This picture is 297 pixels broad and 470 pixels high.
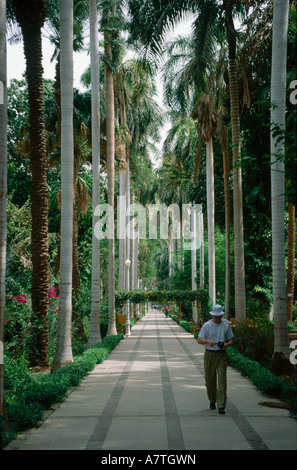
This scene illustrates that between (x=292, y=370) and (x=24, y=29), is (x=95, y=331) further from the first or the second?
(x=24, y=29)

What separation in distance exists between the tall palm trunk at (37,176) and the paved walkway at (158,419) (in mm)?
1758

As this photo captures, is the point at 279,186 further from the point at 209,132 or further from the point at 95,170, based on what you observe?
the point at 209,132

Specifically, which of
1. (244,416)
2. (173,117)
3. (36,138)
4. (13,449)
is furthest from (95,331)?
(173,117)

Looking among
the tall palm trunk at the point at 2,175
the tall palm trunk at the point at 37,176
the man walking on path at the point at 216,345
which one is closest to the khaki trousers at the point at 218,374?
the man walking on path at the point at 216,345

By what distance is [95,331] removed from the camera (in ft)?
67.9

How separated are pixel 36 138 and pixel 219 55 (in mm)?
13131

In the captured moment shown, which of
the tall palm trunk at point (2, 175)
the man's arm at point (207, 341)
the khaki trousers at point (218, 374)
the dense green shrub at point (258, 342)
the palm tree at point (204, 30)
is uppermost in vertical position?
the palm tree at point (204, 30)

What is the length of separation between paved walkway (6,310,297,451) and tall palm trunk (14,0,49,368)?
1.76m

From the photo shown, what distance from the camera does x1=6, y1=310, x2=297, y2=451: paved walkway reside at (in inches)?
275

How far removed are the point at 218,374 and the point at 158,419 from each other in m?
1.20

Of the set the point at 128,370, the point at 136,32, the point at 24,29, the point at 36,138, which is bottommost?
the point at 128,370

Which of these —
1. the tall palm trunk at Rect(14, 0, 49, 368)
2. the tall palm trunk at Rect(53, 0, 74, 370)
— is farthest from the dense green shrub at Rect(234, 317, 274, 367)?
the tall palm trunk at Rect(14, 0, 49, 368)

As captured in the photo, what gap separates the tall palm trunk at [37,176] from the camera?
14328mm

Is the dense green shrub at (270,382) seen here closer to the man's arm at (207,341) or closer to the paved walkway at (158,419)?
the paved walkway at (158,419)
